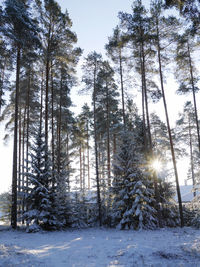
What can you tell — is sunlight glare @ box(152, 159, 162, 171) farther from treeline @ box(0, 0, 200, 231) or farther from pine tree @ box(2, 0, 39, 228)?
pine tree @ box(2, 0, 39, 228)

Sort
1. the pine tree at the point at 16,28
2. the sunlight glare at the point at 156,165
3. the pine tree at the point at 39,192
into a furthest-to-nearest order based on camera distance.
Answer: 1. the sunlight glare at the point at 156,165
2. the pine tree at the point at 39,192
3. the pine tree at the point at 16,28

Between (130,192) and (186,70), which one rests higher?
(186,70)

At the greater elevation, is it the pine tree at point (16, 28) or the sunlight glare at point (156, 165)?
the pine tree at point (16, 28)

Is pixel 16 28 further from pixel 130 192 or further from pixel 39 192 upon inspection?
pixel 130 192

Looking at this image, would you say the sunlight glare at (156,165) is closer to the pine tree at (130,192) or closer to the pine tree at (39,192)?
the pine tree at (130,192)

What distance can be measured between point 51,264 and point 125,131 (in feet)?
34.0

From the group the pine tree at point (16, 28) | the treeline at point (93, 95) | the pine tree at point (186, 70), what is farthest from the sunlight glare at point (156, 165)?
the pine tree at point (16, 28)

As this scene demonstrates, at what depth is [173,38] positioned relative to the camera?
42.7ft

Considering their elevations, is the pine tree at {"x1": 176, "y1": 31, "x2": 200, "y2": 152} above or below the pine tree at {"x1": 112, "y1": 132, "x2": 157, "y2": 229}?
above

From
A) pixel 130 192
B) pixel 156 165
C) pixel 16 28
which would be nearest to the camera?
pixel 16 28

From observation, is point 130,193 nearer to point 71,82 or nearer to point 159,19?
point 71,82

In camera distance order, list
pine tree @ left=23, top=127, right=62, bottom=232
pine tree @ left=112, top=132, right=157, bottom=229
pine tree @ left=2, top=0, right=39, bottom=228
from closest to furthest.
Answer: pine tree @ left=2, top=0, right=39, bottom=228, pine tree @ left=23, top=127, right=62, bottom=232, pine tree @ left=112, top=132, right=157, bottom=229

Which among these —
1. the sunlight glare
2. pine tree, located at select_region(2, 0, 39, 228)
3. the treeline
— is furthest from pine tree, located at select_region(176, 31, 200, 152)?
pine tree, located at select_region(2, 0, 39, 228)

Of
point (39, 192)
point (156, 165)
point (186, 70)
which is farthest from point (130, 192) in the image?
point (186, 70)
